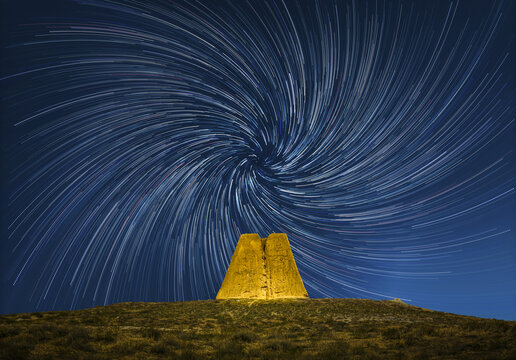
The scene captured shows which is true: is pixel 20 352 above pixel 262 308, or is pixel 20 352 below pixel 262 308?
below

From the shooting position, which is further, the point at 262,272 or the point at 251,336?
the point at 262,272

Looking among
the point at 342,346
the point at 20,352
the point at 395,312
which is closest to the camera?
the point at 20,352

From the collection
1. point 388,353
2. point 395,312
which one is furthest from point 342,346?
point 395,312

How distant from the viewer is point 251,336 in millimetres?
13047

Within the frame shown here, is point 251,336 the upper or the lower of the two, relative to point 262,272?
lower

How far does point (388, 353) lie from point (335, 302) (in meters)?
14.0

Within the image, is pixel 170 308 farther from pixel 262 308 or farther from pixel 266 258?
pixel 266 258

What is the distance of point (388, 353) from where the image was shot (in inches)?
409

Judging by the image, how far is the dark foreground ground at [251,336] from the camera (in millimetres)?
10133

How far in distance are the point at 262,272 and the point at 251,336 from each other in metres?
15.4

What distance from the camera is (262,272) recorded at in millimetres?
28328

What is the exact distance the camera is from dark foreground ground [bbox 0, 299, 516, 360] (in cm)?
1013

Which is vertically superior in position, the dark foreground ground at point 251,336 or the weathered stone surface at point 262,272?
the weathered stone surface at point 262,272

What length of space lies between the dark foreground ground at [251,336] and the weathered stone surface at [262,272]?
7.04m
